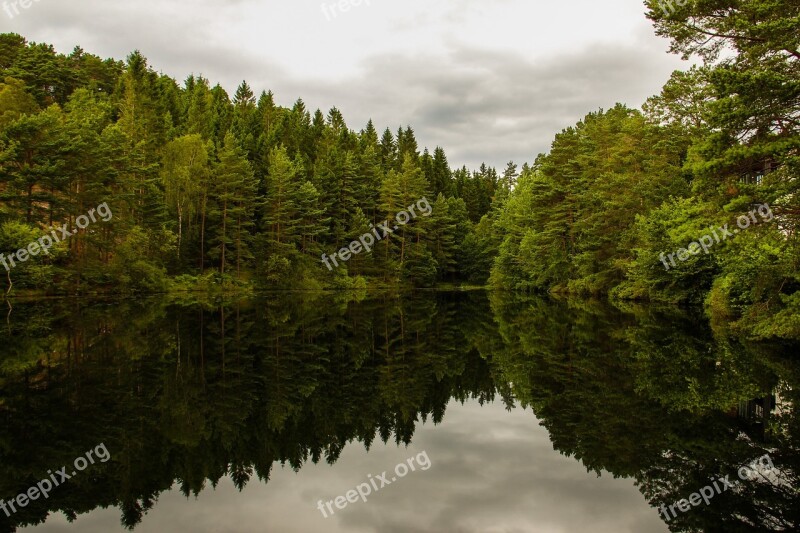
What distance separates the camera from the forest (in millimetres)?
14500

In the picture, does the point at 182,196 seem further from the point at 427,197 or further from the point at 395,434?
the point at 395,434

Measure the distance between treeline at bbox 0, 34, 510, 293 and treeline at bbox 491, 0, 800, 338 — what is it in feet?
46.6

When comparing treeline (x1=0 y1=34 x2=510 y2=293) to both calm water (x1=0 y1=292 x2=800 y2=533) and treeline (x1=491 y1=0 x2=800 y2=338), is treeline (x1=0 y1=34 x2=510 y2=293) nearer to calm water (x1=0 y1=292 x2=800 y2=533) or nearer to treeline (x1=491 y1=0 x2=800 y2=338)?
treeline (x1=491 y1=0 x2=800 y2=338)

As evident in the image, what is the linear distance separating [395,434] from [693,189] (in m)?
11.8

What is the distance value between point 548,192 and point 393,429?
46.1 meters

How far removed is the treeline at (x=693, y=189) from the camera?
1345 cm

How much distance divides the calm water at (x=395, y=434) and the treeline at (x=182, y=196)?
21513 millimetres

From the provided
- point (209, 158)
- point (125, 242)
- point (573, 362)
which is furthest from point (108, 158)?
point (573, 362)

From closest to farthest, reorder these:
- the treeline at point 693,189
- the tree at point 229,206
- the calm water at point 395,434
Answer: the calm water at point 395,434, the treeline at point 693,189, the tree at point 229,206

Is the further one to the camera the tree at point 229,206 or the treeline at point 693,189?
the tree at point 229,206

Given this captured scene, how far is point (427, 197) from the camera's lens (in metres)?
71.6

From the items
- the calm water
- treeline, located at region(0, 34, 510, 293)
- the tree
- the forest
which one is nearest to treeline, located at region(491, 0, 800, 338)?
the forest

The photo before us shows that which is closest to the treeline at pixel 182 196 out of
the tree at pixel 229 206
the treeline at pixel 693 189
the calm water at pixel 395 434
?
the tree at pixel 229 206

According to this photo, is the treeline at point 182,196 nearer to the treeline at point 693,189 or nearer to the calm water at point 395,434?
the treeline at point 693,189
